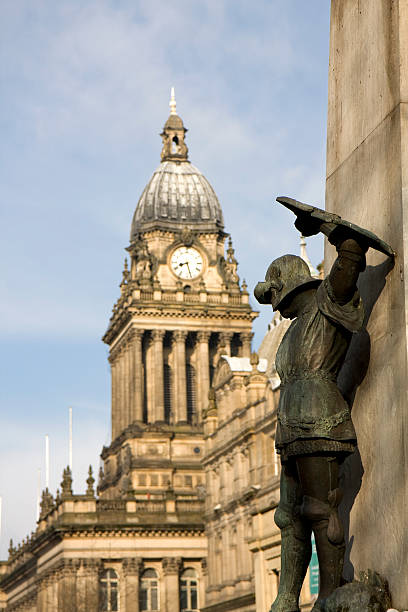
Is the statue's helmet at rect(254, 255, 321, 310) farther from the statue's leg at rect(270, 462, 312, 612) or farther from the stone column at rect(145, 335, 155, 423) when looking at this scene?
the stone column at rect(145, 335, 155, 423)

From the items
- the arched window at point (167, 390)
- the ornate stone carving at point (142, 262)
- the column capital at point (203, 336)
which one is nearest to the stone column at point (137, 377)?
the arched window at point (167, 390)

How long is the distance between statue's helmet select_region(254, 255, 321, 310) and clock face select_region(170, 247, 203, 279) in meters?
93.5

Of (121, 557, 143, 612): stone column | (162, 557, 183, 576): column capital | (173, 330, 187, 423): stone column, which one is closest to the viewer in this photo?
(121, 557, 143, 612): stone column

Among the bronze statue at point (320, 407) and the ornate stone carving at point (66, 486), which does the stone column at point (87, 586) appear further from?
the bronze statue at point (320, 407)

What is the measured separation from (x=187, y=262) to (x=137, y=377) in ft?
40.9

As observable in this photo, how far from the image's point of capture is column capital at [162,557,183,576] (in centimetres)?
8616

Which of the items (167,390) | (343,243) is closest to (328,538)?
(343,243)

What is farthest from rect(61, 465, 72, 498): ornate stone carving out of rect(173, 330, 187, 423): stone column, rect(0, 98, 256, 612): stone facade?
rect(173, 330, 187, 423): stone column

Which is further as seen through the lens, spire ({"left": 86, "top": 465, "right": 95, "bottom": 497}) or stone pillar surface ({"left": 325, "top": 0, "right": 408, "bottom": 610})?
spire ({"left": 86, "top": 465, "right": 95, "bottom": 497})

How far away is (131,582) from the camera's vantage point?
85125 millimetres

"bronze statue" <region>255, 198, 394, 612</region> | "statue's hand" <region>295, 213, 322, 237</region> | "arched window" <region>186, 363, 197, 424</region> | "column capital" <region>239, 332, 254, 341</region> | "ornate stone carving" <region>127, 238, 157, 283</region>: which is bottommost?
"bronze statue" <region>255, 198, 394, 612</region>

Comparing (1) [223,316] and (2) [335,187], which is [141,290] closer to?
(1) [223,316]

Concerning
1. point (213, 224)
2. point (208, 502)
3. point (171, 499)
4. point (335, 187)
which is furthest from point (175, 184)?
point (335, 187)

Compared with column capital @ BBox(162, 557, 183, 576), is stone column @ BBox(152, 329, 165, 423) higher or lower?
higher
